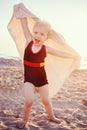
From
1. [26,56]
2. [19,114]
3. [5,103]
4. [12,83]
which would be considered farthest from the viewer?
[12,83]

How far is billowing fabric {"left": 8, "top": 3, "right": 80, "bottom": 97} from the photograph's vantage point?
16.5ft

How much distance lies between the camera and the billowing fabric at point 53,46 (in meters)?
5.03

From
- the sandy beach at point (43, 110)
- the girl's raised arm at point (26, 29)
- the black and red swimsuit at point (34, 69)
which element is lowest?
the sandy beach at point (43, 110)

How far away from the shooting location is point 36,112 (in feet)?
18.2

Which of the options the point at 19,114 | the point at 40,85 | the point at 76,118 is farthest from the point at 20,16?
the point at 76,118

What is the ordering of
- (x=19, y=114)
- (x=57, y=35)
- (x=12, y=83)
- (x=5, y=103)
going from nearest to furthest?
(x=57, y=35) → (x=19, y=114) → (x=5, y=103) → (x=12, y=83)

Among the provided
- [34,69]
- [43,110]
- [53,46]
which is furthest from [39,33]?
[43,110]

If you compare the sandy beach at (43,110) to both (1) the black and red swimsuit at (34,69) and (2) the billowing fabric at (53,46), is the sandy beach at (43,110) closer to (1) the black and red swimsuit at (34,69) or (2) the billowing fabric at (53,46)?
(2) the billowing fabric at (53,46)

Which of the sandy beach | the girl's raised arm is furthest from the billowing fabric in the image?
the sandy beach

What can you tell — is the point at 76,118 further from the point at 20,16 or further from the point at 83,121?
the point at 20,16

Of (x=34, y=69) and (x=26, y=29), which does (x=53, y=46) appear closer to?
(x=26, y=29)

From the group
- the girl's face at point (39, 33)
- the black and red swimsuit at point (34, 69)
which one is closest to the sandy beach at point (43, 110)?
the black and red swimsuit at point (34, 69)

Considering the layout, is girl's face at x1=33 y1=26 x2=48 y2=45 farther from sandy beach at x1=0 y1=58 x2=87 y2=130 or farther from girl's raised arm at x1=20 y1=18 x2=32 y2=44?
sandy beach at x1=0 y1=58 x2=87 y2=130

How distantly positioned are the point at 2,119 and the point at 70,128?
1.07 meters
